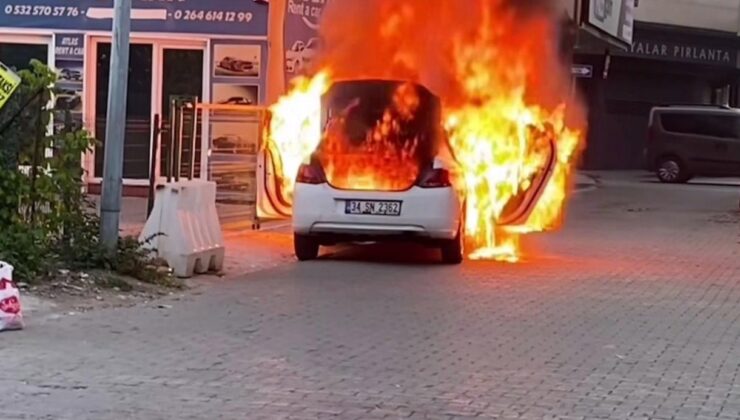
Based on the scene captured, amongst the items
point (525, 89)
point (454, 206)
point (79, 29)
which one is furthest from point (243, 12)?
point (454, 206)

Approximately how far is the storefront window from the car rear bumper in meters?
8.38

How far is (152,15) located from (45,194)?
28.2ft

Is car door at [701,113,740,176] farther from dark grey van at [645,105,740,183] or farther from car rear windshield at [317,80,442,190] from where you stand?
car rear windshield at [317,80,442,190]

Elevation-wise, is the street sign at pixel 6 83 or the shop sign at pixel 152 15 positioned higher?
the shop sign at pixel 152 15

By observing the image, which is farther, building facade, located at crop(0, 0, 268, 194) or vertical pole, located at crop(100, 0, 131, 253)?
building facade, located at crop(0, 0, 268, 194)

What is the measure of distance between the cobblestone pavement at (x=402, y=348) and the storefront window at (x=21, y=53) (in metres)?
8.39

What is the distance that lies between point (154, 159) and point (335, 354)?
5.69 meters

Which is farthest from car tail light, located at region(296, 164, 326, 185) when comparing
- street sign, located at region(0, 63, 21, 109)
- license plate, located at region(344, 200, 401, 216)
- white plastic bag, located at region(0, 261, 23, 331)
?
white plastic bag, located at region(0, 261, 23, 331)

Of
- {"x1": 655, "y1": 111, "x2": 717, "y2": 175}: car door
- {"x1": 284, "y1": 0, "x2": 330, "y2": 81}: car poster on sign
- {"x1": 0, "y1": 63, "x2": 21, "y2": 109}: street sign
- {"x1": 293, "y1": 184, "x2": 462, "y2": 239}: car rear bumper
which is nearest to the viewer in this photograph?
{"x1": 0, "y1": 63, "x2": 21, "y2": 109}: street sign

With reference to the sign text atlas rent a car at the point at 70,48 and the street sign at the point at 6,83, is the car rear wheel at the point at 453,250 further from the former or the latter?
the sign text atlas rent a car at the point at 70,48

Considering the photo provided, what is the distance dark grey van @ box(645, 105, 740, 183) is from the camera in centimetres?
3388

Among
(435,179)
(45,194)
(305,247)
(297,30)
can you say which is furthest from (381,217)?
(297,30)

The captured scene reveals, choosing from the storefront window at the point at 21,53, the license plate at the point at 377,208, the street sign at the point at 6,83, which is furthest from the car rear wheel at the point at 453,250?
the storefront window at the point at 21,53

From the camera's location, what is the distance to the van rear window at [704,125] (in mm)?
33844
